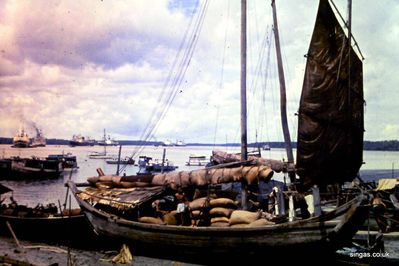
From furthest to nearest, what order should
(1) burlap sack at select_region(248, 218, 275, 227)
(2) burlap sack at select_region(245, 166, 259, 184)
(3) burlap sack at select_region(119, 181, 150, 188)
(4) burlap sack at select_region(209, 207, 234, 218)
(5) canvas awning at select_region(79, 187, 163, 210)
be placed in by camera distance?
1. (3) burlap sack at select_region(119, 181, 150, 188)
2. (5) canvas awning at select_region(79, 187, 163, 210)
3. (2) burlap sack at select_region(245, 166, 259, 184)
4. (4) burlap sack at select_region(209, 207, 234, 218)
5. (1) burlap sack at select_region(248, 218, 275, 227)

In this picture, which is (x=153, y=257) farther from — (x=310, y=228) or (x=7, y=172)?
(x=7, y=172)

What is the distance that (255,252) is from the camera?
11594 mm

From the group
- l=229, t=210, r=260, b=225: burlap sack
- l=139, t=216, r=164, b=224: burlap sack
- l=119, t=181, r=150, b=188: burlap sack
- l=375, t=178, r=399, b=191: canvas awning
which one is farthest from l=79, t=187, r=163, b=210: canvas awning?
l=375, t=178, r=399, b=191: canvas awning

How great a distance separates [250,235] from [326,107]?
7313 mm

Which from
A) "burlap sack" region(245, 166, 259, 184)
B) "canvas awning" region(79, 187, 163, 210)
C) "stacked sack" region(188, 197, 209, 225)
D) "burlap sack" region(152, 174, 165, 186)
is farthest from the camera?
"burlap sack" region(152, 174, 165, 186)

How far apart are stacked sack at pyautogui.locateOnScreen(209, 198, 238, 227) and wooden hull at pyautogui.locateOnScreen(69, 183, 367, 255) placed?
3.36ft

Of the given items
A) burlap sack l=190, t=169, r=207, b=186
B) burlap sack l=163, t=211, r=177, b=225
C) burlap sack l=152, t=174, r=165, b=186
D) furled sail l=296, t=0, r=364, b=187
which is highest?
furled sail l=296, t=0, r=364, b=187

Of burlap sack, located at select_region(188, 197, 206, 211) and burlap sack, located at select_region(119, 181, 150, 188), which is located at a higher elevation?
burlap sack, located at select_region(119, 181, 150, 188)

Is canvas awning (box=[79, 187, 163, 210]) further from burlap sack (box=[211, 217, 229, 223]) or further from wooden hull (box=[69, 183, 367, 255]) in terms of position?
burlap sack (box=[211, 217, 229, 223])

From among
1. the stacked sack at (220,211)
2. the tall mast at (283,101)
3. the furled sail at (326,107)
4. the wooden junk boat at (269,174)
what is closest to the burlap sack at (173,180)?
the wooden junk boat at (269,174)

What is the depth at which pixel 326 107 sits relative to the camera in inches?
617

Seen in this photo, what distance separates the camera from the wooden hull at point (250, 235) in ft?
34.6

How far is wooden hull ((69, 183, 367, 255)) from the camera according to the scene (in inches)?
416

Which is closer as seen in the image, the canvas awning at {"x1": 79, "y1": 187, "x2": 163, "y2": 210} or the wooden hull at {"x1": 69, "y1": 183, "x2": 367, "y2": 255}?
the wooden hull at {"x1": 69, "y1": 183, "x2": 367, "y2": 255}
